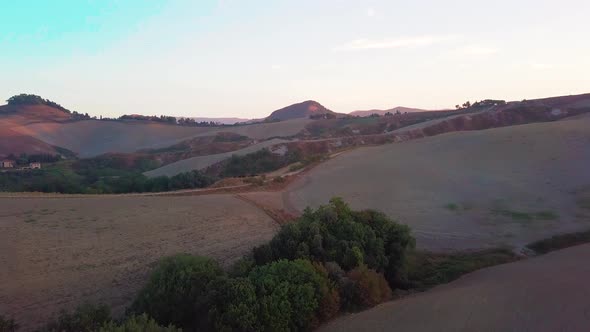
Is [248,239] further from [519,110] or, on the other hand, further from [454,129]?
[519,110]

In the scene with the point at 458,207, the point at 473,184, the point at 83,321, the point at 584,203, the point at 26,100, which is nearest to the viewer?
the point at 83,321

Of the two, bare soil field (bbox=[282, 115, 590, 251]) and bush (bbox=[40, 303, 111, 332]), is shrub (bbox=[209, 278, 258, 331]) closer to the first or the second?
bush (bbox=[40, 303, 111, 332])

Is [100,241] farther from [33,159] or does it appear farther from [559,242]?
[33,159]

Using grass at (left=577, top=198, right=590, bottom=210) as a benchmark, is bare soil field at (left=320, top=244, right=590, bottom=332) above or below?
above

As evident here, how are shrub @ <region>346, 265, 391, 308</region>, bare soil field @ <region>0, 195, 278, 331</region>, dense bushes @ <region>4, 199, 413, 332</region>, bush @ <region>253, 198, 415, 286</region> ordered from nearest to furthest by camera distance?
dense bushes @ <region>4, 199, 413, 332</region>
shrub @ <region>346, 265, 391, 308</region>
bare soil field @ <region>0, 195, 278, 331</region>
bush @ <region>253, 198, 415, 286</region>

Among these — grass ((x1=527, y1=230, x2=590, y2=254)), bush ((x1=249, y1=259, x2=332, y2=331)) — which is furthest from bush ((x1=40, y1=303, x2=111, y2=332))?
grass ((x1=527, y1=230, x2=590, y2=254))

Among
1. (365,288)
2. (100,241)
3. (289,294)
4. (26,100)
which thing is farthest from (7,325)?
(26,100)

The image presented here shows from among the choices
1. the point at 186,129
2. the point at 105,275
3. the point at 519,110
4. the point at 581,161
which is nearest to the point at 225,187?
the point at 105,275
